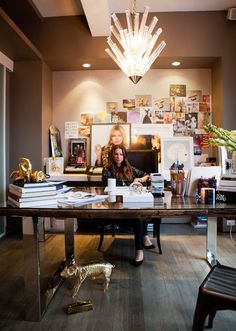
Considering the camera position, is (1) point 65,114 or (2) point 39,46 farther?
(1) point 65,114

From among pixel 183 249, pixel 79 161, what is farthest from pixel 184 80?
pixel 183 249

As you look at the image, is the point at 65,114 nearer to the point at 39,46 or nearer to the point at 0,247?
the point at 39,46

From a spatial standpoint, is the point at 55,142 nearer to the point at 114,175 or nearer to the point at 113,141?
the point at 113,141

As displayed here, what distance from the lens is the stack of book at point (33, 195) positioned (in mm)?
1540

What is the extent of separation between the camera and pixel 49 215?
143cm

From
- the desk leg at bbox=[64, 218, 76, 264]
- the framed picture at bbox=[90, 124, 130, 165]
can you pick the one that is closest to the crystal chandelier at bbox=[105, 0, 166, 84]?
the desk leg at bbox=[64, 218, 76, 264]

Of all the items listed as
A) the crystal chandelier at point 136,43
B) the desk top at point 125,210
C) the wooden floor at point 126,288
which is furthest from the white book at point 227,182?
the crystal chandelier at point 136,43

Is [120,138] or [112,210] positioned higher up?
[120,138]

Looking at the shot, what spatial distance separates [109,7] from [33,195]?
9.30 feet

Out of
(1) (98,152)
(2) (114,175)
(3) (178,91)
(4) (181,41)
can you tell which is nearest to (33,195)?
(2) (114,175)

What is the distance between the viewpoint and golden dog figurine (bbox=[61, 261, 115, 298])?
1.92 m

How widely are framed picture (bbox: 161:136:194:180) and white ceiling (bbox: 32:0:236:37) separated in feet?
5.68

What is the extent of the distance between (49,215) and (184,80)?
11.0ft

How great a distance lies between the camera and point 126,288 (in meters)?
2.12
